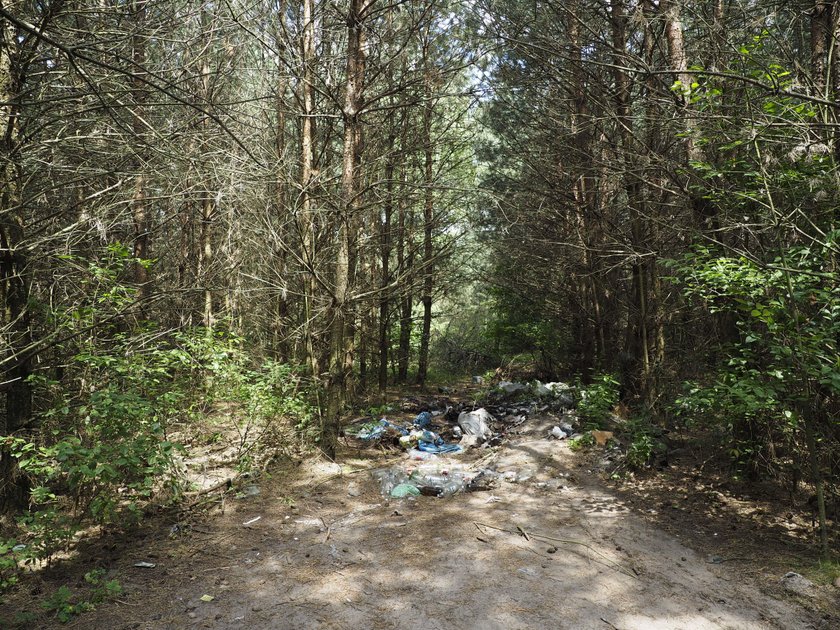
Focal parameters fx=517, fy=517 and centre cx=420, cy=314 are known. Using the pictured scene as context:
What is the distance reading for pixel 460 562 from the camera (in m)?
4.30

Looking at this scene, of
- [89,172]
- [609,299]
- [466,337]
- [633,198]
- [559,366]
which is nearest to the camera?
[89,172]

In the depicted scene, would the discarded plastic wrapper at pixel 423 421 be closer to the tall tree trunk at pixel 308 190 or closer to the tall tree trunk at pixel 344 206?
the tall tree trunk at pixel 308 190

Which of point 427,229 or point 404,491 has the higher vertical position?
point 427,229

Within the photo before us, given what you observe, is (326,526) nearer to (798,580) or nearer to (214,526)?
(214,526)

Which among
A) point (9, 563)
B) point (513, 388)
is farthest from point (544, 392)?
point (9, 563)

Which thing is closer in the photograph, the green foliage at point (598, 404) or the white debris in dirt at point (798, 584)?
the white debris in dirt at point (798, 584)

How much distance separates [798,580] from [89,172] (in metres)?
6.74

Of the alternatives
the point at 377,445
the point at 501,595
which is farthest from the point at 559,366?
the point at 501,595

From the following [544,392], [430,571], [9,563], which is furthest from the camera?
[544,392]

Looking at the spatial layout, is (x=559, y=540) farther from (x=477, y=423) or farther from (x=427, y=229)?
(x=427, y=229)

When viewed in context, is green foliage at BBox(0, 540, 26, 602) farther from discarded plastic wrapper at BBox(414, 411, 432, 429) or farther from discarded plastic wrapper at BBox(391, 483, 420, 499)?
discarded plastic wrapper at BBox(414, 411, 432, 429)

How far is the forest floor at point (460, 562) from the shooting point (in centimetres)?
355

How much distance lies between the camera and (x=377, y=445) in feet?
26.7

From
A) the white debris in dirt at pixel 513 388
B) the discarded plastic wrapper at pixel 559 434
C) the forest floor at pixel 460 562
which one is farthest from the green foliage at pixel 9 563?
the white debris in dirt at pixel 513 388
